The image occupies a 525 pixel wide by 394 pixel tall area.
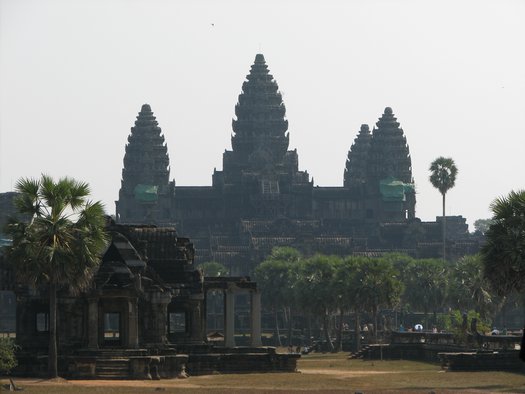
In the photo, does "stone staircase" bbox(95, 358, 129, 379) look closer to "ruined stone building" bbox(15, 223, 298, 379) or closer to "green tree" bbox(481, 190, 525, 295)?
"ruined stone building" bbox(15, 223, 298, 379)

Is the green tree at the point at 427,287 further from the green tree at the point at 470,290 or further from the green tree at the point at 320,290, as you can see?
the green tree at the point at 320,290

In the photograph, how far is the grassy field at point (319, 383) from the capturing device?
81.2m

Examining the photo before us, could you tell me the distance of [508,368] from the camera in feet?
315

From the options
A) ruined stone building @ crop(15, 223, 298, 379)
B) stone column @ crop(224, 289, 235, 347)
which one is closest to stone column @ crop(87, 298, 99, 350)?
ruined stone building @ crop(15, 223, 298, 379)

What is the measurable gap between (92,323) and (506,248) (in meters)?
21.5

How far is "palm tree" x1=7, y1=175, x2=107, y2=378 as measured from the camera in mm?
84750

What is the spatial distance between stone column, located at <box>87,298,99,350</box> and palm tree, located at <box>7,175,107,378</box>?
7.80m

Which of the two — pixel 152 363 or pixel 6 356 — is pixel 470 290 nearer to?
pixel 152 363

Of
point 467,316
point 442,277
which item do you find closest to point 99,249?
point 467,316

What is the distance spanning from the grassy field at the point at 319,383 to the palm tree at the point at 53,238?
464 centimetres

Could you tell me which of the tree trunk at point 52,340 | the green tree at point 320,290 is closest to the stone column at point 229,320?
the tree trunk at point 52,340

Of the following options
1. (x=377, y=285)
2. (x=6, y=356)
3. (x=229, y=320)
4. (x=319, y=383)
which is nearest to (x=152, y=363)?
(x=319, y=383)

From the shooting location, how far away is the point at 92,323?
94.6 metres

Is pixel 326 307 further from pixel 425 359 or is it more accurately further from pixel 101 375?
pixel 101 375
